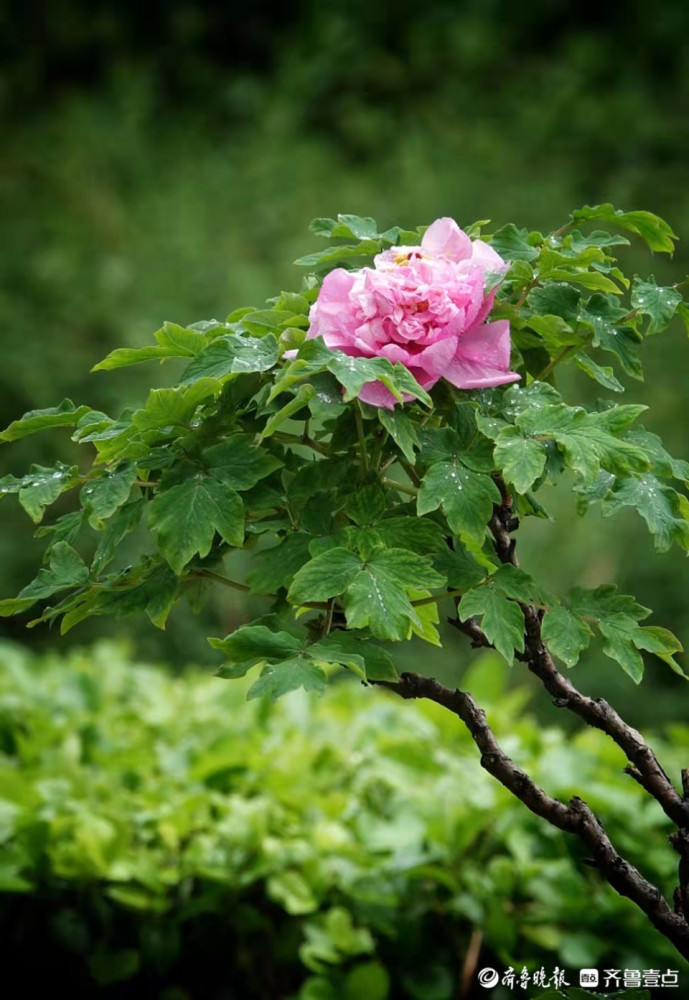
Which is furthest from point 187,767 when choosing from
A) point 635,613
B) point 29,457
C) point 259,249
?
point 259,249

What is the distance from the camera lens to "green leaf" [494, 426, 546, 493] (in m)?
0.74

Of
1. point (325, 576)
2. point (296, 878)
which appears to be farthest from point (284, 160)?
point (325, 576)

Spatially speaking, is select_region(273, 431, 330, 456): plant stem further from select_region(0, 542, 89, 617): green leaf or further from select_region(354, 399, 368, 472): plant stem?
select_region(0, 542, 89, 617): green leaf

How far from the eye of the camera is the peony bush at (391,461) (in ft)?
2.54

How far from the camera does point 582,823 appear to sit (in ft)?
3.11

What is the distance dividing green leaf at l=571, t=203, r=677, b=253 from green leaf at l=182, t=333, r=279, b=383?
0.28 meters

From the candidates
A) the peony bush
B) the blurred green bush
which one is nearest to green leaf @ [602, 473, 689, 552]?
the peony bush

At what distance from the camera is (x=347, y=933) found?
1.37 metres

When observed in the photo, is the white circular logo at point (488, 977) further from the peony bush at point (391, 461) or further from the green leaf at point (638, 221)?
the green leaf at point (638, 221)

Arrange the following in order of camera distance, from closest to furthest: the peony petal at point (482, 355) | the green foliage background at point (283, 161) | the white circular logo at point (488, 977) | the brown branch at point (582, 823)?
the peony petal at point (482, 355) → the brown branch at point (582, 823) → the white circular logo at point (488, 977) → the green foliage background at point (283, 161)

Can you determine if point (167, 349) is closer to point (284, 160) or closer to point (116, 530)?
point (116, 530)

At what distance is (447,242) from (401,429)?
182 millimetres

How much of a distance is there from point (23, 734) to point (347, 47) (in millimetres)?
3815

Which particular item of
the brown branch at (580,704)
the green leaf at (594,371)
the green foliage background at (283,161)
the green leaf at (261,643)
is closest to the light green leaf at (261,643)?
the green leaf at (261,643)
